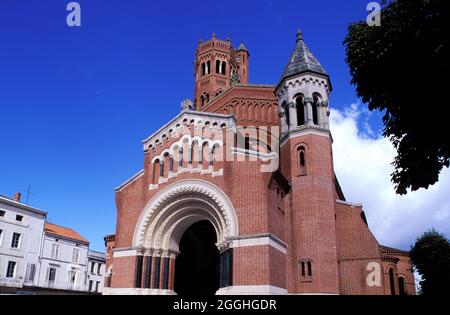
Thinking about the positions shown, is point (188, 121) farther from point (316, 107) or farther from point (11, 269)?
point (11, 269)

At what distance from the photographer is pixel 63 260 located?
155 ft

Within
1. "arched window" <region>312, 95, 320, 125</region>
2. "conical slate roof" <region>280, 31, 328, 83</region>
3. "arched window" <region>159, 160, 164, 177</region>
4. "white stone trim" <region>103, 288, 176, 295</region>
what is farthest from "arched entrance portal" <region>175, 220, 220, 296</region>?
"conical slate roof" <region>280, 31, 328, 83</region>

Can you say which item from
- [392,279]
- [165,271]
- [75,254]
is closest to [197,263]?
[165,271]

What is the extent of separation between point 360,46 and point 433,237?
26697 millimetres

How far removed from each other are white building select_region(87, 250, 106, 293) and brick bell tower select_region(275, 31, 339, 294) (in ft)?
123

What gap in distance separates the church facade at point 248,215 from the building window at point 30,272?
25.1m

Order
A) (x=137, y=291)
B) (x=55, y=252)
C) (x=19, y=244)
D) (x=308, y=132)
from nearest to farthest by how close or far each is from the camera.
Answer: (x=137, y=291) → (x=308, y=132) → (x=19, y=244) → (x=55, y=252)

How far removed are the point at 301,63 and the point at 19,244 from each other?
34.2 meters

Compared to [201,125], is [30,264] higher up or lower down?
lower down

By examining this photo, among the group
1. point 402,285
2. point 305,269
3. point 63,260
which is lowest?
point 402,285

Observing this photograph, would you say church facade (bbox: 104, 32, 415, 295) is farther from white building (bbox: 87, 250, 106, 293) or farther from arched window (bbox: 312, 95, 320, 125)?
white building (bbox: 87, 250, 106, 293)
